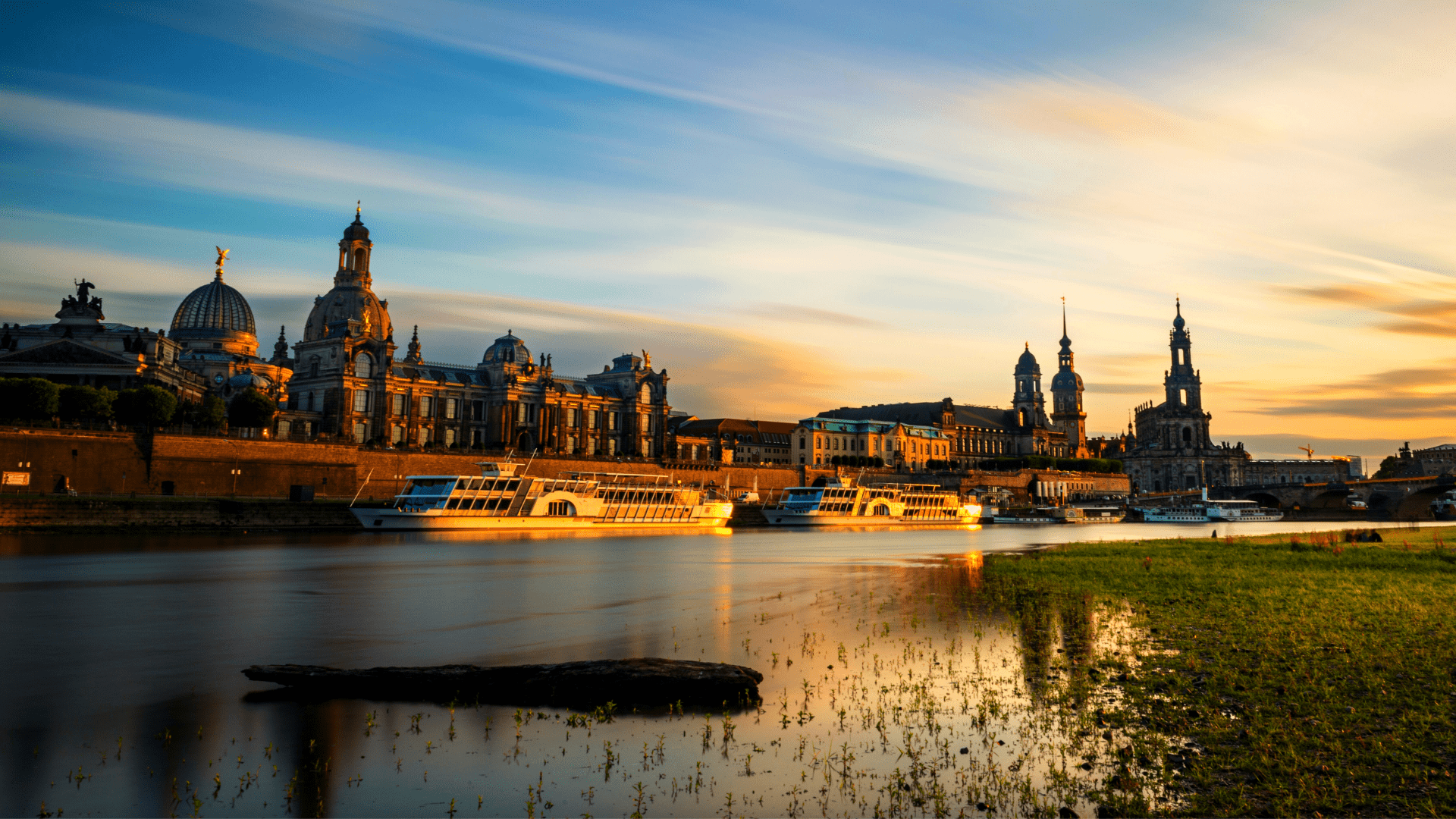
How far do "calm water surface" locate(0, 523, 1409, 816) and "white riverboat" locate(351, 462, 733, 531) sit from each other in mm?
32879

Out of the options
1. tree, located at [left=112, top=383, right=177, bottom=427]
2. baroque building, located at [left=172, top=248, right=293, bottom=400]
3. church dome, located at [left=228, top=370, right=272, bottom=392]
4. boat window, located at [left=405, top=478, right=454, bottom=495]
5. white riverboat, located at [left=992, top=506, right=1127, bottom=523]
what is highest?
baroque building, located at [left=172, top=248, right=293, bottom=400]

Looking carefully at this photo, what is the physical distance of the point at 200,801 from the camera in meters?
9.88

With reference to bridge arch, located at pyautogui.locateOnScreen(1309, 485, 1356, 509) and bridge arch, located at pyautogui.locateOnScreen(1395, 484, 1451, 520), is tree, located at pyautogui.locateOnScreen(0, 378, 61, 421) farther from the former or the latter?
Result: bridge arch, located at pyautogui.locateOnScreen(1309, 485, 1356, 509)

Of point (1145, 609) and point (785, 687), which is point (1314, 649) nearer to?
point (1145, 609)

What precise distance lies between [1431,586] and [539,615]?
22.7 m

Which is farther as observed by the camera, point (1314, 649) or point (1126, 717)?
point (1314, 649)

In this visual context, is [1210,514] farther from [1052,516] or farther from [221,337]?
[221,337]

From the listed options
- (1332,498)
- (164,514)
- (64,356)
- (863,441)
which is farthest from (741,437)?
(164,514)

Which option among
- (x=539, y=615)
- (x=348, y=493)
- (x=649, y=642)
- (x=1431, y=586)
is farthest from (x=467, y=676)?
(x=348, y=493)

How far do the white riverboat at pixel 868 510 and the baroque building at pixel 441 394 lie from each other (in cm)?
3977

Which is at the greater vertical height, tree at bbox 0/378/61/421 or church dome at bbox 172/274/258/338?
church dome at bbox 172/274/258/338

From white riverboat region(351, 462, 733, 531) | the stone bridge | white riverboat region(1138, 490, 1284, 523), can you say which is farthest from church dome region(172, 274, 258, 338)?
the stone bridge

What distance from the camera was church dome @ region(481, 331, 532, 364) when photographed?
138m

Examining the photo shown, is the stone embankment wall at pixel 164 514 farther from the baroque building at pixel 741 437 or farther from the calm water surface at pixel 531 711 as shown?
the baroque building at pixel 741 437
